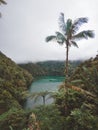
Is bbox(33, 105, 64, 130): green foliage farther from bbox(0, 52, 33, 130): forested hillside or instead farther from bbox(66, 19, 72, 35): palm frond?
bbox(66, 19, 72, 35): palm frond

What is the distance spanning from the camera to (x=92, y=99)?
74.3ft

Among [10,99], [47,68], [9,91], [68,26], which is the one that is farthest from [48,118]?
[47,68]

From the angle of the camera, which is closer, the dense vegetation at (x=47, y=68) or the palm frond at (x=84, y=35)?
the palm frond at (x=84, y=35)

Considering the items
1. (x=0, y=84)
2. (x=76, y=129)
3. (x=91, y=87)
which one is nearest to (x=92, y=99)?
(x=91, y=87)

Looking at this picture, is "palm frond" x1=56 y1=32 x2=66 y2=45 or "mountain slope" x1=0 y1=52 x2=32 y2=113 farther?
"mountain slope" x1=0 y1=52 x2=32 y2=113

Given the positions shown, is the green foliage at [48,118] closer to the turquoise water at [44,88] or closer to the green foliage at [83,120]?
the green foliage at [83,120]

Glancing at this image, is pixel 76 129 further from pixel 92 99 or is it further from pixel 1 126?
pixel 1 126

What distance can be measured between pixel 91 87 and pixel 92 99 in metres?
0.98

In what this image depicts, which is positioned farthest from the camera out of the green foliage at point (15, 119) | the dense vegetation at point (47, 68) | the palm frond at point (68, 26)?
the dense vegetation at point (47, 68)

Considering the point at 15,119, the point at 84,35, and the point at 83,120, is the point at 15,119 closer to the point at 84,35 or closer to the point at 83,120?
the point at 83,120

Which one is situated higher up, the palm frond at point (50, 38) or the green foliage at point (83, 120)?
the palm frond at point (50, 38)

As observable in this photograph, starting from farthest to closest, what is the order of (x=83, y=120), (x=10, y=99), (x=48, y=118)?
(x=10, y=99)
(x=48, y=118)
(x=83, y=120)

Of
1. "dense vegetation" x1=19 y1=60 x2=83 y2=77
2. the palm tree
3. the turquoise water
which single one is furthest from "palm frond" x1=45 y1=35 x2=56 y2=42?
"dense vegetation" x1=19 y1=60 x2=83 y2=77

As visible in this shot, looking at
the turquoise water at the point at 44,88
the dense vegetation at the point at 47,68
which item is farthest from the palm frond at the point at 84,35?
the dense vegetation at the point at 47,68
